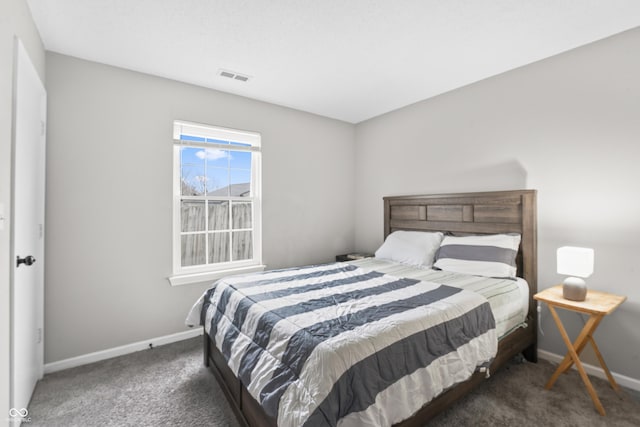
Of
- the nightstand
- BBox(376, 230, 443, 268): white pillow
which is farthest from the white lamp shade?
the nightstand

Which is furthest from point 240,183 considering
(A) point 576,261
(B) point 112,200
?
(A) point 576,261

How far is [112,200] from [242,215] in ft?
4.19

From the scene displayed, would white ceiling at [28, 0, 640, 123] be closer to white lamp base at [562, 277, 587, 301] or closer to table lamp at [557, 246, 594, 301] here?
table lamp at [557, 246, 594, 301]

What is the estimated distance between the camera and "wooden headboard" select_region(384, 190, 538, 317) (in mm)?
2541

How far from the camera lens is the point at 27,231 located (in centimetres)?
187

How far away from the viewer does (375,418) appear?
3.93ft

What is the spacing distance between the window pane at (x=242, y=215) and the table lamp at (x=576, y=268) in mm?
3005

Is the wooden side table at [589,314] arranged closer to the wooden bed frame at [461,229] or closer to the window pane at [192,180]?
the wooden bed frame at [461,229]

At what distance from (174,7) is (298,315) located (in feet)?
6.90

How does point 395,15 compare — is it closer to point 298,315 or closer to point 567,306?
point 298,315

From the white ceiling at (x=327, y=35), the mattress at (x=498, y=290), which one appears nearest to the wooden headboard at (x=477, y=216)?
the mattress at (x=498, y=290)

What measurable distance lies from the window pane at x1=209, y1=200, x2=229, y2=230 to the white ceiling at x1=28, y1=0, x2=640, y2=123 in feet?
4.19

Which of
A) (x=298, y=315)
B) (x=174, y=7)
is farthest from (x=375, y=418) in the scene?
(x=174, y=7)

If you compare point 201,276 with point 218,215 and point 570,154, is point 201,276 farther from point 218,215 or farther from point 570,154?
point 570,154
